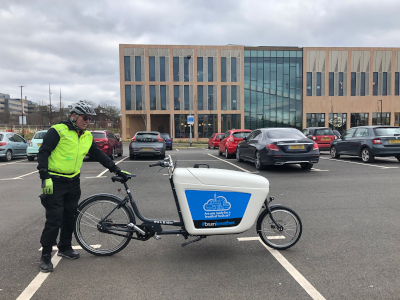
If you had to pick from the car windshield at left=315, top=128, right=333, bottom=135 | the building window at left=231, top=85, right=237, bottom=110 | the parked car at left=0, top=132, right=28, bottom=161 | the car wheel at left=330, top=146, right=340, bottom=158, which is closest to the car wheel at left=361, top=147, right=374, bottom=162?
the car wheel at left=330, top=146, right=340, bottom=158

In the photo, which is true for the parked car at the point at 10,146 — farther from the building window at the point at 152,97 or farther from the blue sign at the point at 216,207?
the building window at the point at 152,97

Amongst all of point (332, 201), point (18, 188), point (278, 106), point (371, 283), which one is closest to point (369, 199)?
point (332, 201)

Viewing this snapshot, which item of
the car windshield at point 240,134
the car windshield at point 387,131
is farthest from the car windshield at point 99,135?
the car windshield at point 387,131

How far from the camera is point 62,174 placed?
11.3ft

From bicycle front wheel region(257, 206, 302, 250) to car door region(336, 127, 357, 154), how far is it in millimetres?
11696

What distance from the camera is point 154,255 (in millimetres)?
3713

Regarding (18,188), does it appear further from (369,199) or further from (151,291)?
(369,199)

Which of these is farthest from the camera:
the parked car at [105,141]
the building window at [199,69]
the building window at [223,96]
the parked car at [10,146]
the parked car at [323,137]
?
the building window at [223,96]

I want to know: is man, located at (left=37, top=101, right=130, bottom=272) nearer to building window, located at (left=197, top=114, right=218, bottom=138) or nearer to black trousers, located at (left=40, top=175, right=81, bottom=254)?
black trousers, located at (left=40, top=175, right=81, bottom=254)

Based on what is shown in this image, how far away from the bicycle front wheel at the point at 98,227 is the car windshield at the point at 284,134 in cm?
811

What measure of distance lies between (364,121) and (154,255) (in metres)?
55.7

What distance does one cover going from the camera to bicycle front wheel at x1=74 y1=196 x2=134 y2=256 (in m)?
3.72

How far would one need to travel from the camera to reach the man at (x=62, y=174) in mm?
3311

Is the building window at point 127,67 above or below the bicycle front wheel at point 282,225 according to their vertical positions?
above
